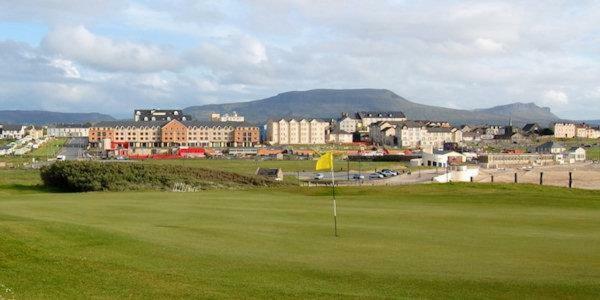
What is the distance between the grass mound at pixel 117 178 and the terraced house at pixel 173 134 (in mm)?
122730

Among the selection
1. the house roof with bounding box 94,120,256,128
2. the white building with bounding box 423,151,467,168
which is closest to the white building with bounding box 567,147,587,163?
the white building with bounding box 423,151,467,168

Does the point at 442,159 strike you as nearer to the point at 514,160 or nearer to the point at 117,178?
the point at 514,160

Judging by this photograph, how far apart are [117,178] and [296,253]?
34917mm

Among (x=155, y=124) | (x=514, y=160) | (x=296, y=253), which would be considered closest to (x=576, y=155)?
(x=514, y=160)

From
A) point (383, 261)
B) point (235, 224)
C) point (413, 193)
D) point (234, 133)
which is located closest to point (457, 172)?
point (413, 193)

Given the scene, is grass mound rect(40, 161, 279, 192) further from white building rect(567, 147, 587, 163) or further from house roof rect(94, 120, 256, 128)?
house roof rect(94, 120, 256, 128)

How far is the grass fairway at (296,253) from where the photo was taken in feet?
41.3

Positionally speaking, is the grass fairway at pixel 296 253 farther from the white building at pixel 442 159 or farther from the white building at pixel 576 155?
the white building at pixel 576 155

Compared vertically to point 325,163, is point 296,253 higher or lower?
lower

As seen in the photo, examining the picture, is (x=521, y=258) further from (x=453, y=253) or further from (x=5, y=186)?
(x=5, y=186)

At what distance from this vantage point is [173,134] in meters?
178

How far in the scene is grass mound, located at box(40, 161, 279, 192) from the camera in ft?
155

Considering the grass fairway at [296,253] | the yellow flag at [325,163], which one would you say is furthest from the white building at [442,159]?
the yellow flag at [325,163]

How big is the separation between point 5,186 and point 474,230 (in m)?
36.1
